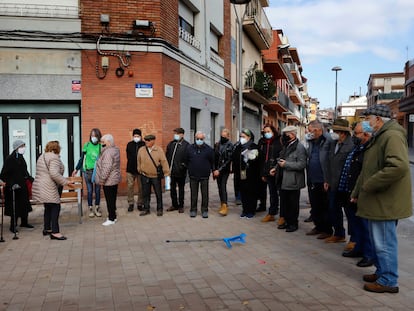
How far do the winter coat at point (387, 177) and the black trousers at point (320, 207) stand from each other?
253cm

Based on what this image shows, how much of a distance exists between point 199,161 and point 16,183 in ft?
11.6

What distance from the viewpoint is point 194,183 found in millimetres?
9047

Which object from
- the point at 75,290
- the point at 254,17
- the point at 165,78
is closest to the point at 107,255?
the point at 75,290

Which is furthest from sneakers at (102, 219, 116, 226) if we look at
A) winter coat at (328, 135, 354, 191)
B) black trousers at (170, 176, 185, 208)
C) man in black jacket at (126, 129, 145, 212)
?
winter coat at (328, 135, 354, 191)

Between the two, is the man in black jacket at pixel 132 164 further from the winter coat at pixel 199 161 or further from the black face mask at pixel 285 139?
the black face mask at pixel 285 139

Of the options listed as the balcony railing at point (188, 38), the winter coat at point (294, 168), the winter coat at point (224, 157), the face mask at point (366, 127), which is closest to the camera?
the face mask at point (366, 127)

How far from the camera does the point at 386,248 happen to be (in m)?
4.54

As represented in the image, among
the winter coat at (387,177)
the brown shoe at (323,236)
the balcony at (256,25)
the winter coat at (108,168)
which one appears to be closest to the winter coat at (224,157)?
the winter coat at (108,168)

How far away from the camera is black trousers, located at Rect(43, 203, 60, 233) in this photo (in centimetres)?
711

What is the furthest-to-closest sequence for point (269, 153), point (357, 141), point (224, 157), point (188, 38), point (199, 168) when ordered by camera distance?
point (188, 38) → point (224, 157) → point (199, 168) → point (269, 153) → point (357, 141)

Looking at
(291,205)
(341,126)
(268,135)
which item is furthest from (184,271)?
(268,135)

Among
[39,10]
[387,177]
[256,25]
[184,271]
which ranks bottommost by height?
[184,271]

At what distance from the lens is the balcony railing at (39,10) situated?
1061 cm

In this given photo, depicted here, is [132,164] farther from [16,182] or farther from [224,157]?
[16,182]
